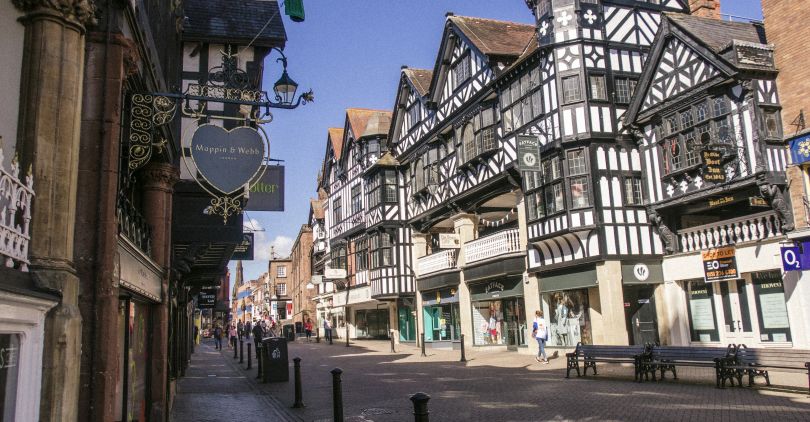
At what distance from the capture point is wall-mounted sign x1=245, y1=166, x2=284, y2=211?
14.4 meters

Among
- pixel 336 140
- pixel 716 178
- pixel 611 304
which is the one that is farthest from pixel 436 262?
pixel 336 140

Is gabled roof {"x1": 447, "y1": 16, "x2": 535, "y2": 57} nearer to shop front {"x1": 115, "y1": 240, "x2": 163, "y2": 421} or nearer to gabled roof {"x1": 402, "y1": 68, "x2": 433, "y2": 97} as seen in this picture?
gabled roof {"x1": 402, "y1": 68, "x2": 433, "y2": 97}

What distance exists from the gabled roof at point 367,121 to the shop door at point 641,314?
2155 cm

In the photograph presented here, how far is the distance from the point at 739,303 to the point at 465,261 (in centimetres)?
1181

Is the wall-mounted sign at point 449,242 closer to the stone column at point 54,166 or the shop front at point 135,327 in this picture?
the shop front at point 135,327

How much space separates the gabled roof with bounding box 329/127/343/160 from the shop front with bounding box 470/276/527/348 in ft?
70.6

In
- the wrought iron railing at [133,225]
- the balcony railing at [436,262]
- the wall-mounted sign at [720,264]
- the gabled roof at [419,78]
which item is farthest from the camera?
the gabled roof at [419,78]

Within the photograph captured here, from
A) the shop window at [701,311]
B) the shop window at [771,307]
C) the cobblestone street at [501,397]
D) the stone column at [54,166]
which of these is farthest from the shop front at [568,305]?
the stone column at [54,166]

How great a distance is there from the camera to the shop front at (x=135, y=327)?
293 inches

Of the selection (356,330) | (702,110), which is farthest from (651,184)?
(356,330)

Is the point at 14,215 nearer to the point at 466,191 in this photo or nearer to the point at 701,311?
the point at 701,311

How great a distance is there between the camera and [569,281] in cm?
2142

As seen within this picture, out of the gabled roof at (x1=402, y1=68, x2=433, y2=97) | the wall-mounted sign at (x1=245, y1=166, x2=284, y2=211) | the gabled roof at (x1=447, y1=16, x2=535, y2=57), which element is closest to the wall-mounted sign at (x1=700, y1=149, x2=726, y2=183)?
the gabled roof at (x1=447, y1=16, x2=535, y2=57)

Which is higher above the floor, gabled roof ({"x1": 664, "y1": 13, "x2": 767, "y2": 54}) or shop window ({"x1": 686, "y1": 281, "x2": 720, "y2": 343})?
gabled roof ({"x1": 664, "y1": 13, "x2": 767, "y2": 54})
